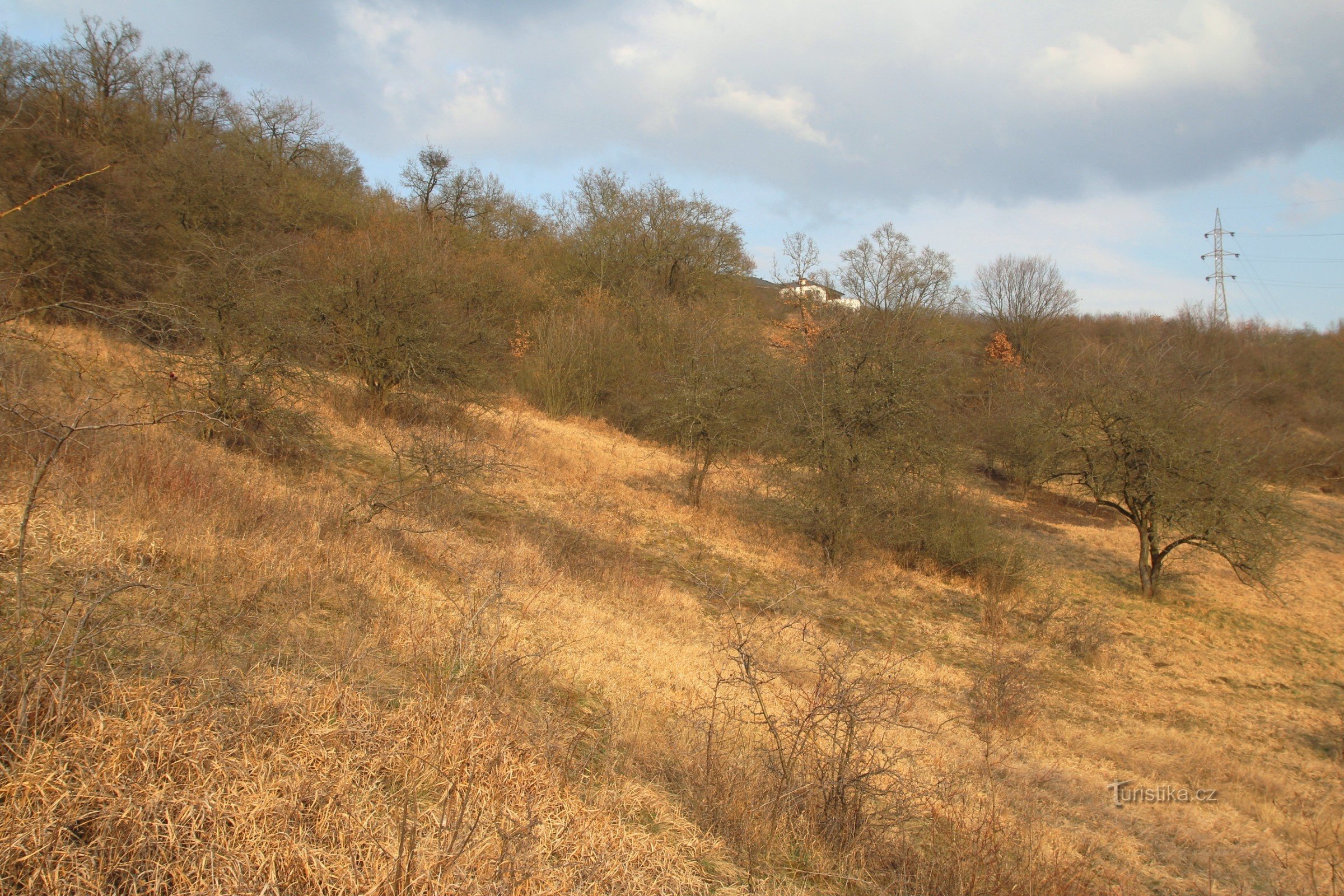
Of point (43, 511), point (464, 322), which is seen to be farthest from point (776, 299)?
point (43, 511)

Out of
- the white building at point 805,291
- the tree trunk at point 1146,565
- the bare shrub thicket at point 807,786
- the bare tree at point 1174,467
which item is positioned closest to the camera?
the bare shrub thicket at point 807,786

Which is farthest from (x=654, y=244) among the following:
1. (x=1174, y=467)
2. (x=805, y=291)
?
(x=1174, y=467)

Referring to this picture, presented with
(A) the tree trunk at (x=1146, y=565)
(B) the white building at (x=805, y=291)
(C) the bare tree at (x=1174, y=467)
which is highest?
(B) the white building at (x=805, y=291)

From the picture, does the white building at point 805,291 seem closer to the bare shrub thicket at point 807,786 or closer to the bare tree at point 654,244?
the bare tree at point 654,244

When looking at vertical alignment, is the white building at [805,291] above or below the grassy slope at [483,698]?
above

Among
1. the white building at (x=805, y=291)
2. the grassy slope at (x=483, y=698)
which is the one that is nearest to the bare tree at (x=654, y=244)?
the white building at (x=805, y=291)

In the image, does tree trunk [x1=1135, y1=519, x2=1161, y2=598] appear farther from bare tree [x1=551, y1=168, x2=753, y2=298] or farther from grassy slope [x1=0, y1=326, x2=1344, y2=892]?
bare tree [x1=551, y1=168, x2=753, y2=298]

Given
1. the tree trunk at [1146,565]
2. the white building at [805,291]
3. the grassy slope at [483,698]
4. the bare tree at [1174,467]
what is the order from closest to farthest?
the grassy slope at [483,698] < the bare tree at [1174,467] < the tree trunk at [1146,565] < the white building at [805,291]

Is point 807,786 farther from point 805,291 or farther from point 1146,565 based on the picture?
point 805,291

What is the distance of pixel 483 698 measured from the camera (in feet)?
12.2

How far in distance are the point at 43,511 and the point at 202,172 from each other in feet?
48.0

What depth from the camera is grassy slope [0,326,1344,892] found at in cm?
241

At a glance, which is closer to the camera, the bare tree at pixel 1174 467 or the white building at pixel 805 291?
the bare tree at pixel 1174 467

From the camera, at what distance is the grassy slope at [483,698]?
2.41 metres
